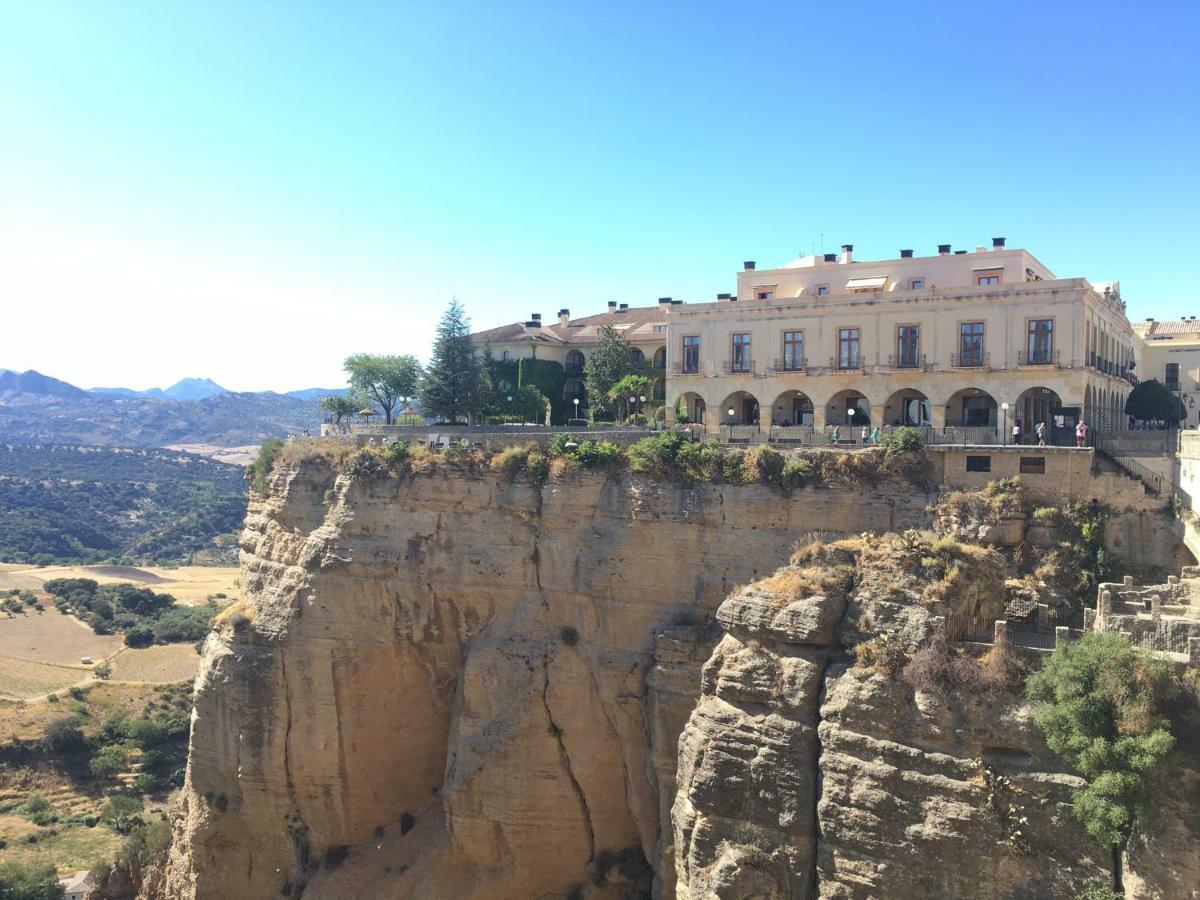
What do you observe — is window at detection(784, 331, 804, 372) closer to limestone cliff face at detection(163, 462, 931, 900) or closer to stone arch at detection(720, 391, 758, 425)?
stone arch at detection(720, 391, 758, 425)

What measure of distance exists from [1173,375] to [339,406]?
35524 mm

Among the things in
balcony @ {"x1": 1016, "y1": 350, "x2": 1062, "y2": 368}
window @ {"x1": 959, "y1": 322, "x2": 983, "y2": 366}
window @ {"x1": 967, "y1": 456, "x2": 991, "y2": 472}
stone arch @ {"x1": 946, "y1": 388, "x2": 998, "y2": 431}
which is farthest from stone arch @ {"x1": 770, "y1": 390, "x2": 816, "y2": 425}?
window @ {"x1": 967, "y1": 456, "x2": 991, "y2": 472}

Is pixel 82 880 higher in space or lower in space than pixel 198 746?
lower

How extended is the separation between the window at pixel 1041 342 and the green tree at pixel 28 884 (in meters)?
40.8

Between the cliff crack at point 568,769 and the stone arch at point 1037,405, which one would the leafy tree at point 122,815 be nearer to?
the cliff crack at point 568,769

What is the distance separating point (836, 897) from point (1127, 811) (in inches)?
234

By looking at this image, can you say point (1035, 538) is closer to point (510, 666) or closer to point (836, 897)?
point (836, 897)

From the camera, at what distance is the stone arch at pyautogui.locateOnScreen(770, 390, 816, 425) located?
3284 cm

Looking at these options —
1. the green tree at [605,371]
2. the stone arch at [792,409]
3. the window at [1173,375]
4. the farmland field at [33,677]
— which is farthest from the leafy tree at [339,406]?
the window at [1173,375]

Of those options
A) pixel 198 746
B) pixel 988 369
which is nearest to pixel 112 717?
pixel 198 746

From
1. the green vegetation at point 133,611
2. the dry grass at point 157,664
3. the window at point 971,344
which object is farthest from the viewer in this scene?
the green vegetation at point 133,611

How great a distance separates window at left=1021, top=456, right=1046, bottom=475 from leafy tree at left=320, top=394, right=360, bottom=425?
27.0 metres

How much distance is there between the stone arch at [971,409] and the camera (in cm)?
2984

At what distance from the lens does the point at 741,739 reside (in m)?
21.0
